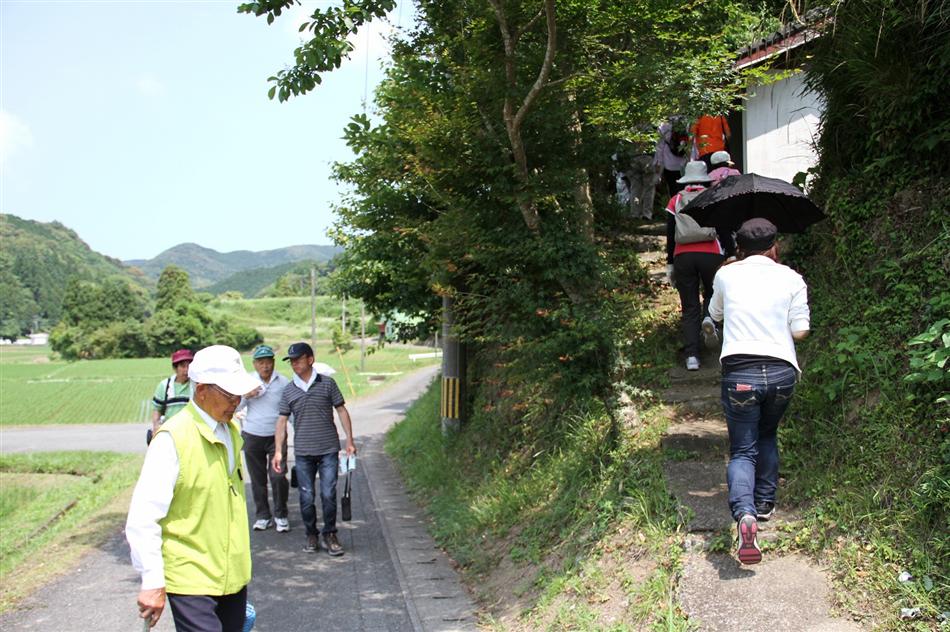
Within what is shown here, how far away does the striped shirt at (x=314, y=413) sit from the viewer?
26.2ft

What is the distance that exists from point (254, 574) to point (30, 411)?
133ft

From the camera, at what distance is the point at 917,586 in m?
3.96

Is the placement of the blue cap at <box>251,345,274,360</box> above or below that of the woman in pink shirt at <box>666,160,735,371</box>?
below

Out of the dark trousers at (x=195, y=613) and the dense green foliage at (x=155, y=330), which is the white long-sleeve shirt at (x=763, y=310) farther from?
the dense green foliage at (x=155, y=330)

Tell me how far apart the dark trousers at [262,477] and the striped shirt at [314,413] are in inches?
36.3

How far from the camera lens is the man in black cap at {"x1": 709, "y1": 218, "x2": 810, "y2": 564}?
15.3 ft

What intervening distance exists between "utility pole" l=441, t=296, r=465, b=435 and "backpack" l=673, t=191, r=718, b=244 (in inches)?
206

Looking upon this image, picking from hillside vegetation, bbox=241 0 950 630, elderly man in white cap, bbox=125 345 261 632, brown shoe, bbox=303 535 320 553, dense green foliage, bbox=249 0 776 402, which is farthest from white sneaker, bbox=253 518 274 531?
elderly man in white cap, bbox=125 345 261 632

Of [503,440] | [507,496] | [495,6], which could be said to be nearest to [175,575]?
[507,496]

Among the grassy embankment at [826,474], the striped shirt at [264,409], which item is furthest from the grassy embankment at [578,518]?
the striped shirt at [264,409]

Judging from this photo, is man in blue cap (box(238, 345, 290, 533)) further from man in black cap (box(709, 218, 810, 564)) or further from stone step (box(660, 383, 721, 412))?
man in black cap (box(709, 218, 810, 564))

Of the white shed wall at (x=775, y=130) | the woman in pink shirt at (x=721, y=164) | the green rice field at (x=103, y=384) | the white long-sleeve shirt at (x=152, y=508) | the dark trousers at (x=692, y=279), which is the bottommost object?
the green rice field at (x=103, y=384)

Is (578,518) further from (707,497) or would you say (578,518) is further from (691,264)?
(691,264)

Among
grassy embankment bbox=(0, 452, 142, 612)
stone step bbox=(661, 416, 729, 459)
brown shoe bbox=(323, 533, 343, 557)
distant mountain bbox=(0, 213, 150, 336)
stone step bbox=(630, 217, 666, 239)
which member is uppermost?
Result: distant mountain bbox=(0, 213, 150, 336)
